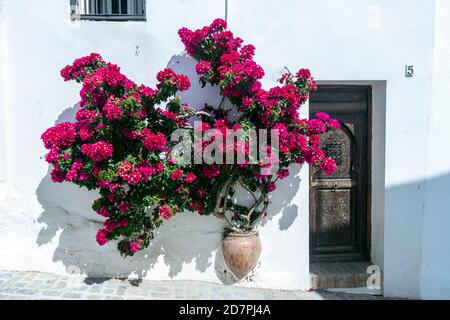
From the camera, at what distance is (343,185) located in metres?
4.88

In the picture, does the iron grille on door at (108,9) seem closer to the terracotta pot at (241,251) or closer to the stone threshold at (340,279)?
the terracotta pot at (241,251)

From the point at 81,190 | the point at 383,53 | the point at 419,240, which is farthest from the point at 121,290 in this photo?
the point at 383,53

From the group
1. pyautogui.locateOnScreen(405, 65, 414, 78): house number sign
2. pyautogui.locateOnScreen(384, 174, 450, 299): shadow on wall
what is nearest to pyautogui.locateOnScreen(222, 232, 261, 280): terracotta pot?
pyautogui.locateOnScreen(384, 174, 450, 299): shadow on wall

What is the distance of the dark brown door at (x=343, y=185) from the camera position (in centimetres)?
477

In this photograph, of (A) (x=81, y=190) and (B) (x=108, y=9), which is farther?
(B) (x=108, y=9)

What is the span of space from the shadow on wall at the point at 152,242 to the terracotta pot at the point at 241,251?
0.70ft

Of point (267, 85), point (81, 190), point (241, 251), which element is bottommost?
point (241, 251)

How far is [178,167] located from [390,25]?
295 centimetres

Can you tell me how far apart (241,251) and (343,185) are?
1.65 metres

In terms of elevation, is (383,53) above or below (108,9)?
below

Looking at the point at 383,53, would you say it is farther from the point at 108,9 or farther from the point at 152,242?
the point at 152,242

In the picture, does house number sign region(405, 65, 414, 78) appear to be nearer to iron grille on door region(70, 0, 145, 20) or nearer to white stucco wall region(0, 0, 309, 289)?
white stucco wall region(0, 0, 309, 289)

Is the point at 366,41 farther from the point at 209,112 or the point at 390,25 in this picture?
the point at 209,112
